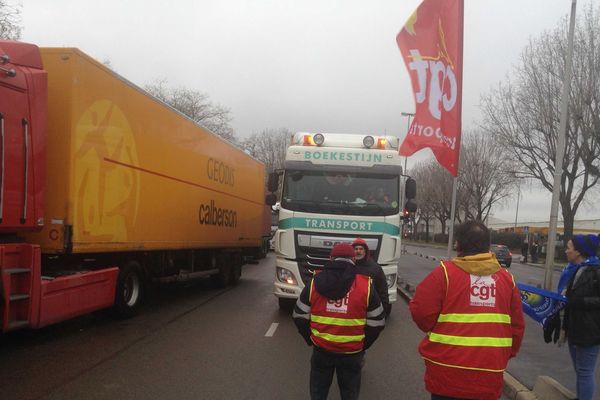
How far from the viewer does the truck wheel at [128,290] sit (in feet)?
28.1

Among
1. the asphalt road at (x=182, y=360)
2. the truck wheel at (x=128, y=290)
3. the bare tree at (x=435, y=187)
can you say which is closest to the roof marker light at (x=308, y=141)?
the asphalt road at (x=182, y=360)

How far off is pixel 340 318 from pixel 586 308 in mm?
2109

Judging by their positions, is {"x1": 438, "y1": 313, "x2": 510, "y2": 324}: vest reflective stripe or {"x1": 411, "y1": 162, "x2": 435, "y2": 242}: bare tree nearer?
{"x1": 438, "y1": 313, "x2": 510, "y2": 324}: vest reflective stripe

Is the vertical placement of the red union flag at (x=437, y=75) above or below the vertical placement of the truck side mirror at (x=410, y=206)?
above

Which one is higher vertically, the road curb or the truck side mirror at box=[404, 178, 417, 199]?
the truck side mirror at box=[404, 178, 417, 199]

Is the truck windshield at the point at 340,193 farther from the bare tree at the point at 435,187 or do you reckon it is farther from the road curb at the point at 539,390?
the bare tree at the point at 435,187

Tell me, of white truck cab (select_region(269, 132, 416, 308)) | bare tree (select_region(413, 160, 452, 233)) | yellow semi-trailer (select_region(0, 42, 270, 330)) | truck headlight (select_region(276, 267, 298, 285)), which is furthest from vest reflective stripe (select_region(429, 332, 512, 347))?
bare tree (select_region(413, 160, 452, 233))

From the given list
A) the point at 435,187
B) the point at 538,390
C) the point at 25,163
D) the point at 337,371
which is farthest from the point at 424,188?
the point at 337,371

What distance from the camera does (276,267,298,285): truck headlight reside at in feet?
30.2

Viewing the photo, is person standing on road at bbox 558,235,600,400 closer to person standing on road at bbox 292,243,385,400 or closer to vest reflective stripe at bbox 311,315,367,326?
person standing on road at bbox 292,243,385,400

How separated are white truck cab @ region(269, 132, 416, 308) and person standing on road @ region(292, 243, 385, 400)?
193 inches

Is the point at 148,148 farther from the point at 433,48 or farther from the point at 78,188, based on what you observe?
the point at 433,48

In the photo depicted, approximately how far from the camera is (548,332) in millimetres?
4730

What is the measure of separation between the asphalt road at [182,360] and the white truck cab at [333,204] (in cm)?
117
